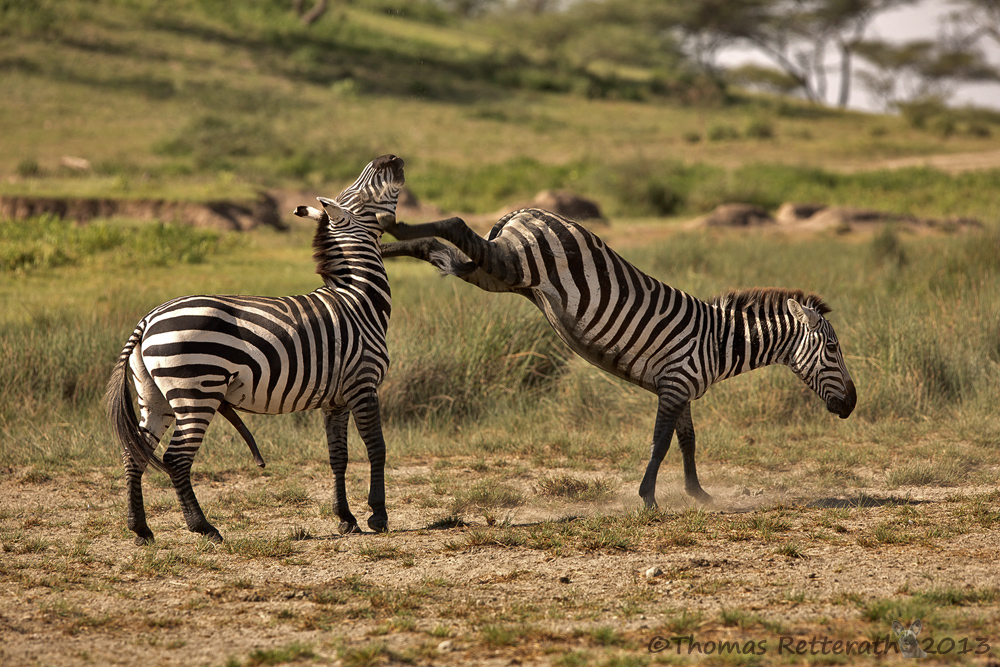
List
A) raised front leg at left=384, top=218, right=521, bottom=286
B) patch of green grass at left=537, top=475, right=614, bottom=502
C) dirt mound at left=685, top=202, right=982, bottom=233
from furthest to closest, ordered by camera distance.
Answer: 1. dirt mound at left=685, top=202, right=982, bottom=233
2. patch of green grass at left=537, top=475, right=614, bottom=502
3. raised front leg at left=384, top=218, right=521, bottom=286

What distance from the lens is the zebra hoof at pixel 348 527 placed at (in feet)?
20.4

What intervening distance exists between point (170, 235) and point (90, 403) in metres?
6.47

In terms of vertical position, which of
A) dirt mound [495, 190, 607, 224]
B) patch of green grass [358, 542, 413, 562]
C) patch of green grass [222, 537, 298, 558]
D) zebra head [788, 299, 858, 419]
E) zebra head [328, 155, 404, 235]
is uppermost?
dirt mound [495, 190, 607, 224]

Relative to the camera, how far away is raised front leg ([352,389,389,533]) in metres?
6.05

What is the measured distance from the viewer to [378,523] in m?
6.18

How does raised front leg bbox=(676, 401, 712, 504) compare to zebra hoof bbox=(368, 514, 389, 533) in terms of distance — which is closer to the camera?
zebra hoof bbox=(368, 514, 389, 533)

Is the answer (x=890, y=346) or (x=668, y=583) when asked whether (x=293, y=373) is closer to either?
(x=668, y=583)

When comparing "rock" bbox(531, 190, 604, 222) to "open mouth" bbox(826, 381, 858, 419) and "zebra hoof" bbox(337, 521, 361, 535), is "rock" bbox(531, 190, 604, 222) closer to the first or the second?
"open mouth" bbox(826, 381, 858, 419)

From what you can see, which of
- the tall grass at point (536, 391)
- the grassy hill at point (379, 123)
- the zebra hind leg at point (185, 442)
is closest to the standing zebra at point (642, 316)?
the tall grass at point (536, 391)

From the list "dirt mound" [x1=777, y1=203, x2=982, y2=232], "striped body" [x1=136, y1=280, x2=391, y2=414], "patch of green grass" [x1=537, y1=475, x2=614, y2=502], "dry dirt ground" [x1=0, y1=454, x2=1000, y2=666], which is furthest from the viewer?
"dirt mound" [x1=777, y1=203, x2=982, y2=232]

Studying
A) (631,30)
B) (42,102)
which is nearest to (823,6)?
(631,30)

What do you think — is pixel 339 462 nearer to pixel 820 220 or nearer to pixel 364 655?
pixel 364 655

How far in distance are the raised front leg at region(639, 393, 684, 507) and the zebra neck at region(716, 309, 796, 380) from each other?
523mm

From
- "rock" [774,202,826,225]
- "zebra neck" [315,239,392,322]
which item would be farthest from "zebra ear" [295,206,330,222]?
"rock" [774,202,826,225]
